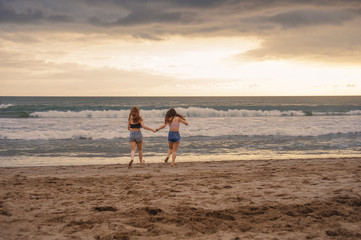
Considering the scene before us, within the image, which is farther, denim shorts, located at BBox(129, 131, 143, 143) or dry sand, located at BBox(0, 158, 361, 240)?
denim shorts, located at BBox(129, 131, 143, 143)

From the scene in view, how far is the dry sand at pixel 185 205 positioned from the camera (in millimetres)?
3998

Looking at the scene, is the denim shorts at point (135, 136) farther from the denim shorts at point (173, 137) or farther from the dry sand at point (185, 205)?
the dry sand at point (185, 205)

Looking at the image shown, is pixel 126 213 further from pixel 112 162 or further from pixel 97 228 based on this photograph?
pixel 112 162

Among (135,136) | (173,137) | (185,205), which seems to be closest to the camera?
(185,205)

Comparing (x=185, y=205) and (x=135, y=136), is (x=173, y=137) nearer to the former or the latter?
(x=135, y=136)

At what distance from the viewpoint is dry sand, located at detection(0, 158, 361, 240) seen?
400 centimetres

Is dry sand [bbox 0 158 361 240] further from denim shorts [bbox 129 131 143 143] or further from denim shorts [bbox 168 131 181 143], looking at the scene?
denim shorts [bbox 129 131 143 143]

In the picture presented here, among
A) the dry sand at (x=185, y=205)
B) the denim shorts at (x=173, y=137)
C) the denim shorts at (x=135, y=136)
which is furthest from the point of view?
the denim shorts at (x=135, y=136)

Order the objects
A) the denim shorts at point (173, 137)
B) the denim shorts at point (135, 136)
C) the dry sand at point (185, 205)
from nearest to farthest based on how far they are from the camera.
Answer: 1. the dry sand at point (185, 205)
2. the denim shorts at point (173, 137)
3. the denim shorts at point (135, 136)

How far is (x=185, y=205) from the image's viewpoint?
502cm

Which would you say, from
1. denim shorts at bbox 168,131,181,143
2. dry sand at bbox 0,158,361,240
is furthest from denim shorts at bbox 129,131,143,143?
dry sand at bbox 0,158,361,240

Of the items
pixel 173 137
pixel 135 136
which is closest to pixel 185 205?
pixel 173 137

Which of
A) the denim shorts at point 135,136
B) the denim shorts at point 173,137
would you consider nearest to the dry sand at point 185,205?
the denim shorts at point 173,137

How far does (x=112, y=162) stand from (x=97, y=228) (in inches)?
258
